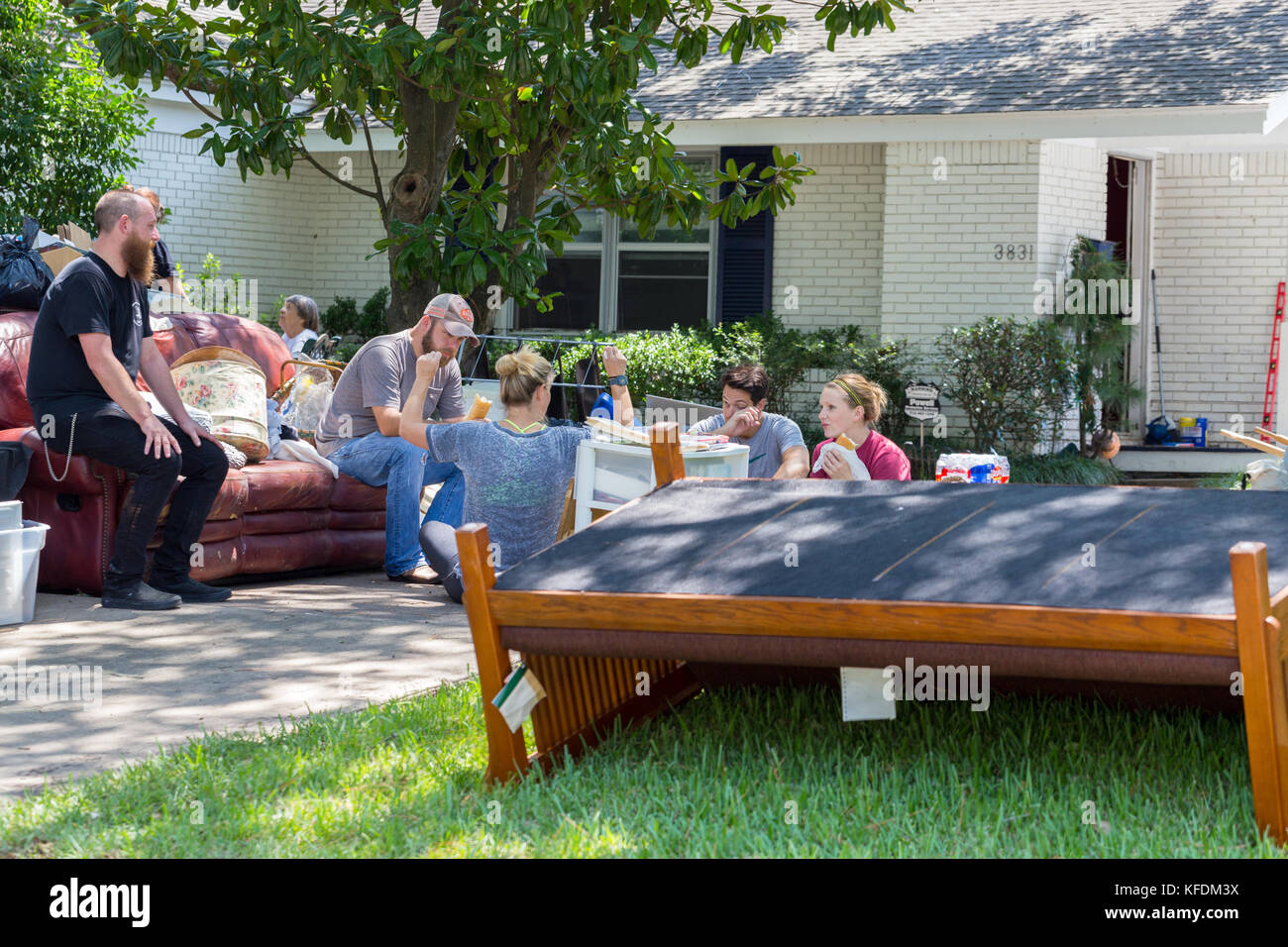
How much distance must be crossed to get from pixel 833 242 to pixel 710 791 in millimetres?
10359

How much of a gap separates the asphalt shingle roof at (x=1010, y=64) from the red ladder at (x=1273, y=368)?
228 centimetres

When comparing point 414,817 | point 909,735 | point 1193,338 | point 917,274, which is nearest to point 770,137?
point 917,274

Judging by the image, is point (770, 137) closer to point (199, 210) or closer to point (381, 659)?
point (199, 210)

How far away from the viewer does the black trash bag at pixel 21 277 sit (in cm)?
716

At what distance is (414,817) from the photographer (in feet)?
11.8

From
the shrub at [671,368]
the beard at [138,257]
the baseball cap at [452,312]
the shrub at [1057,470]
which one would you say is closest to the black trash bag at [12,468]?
the beard at [138,257]

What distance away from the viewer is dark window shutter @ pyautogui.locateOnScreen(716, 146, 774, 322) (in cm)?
1375

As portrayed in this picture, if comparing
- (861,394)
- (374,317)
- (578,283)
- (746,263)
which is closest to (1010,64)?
(746,263)

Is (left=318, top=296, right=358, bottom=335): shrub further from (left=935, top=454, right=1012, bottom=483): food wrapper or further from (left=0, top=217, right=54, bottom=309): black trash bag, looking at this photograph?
(left=935, top=454, right=1012, bottom=483): food wrapper

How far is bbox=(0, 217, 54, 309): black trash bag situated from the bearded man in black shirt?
3.22 feet

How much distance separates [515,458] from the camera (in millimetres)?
6199

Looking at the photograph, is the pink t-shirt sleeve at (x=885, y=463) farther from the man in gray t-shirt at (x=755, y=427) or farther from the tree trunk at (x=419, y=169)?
the tree trunk at (x=419, y=169)

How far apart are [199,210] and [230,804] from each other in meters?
12.2

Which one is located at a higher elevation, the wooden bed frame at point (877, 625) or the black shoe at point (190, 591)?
the wooden bed frame at point (877, 625)
